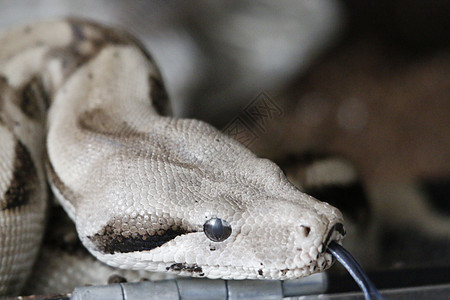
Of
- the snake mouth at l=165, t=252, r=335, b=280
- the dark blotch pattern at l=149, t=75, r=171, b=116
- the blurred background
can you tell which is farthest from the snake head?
the blurred background

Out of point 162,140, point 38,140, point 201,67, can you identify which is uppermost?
point 162,140

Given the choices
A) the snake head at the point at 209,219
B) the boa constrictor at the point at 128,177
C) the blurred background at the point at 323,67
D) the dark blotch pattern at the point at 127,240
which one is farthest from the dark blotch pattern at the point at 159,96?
the dark blotch pattern at the point at 127,240

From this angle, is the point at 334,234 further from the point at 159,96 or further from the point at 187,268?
the point at 159,96

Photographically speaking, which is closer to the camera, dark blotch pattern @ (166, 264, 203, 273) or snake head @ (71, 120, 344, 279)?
snake head @ (71, 120, 344, 279)

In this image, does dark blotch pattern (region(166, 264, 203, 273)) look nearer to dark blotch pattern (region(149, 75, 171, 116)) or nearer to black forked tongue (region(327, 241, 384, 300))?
black forked tongue (region(327, 241, 384, 300))

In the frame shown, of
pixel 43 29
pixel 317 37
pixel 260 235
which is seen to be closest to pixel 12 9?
pixel 43 29

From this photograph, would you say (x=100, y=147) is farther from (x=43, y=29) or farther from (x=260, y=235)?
(x=43, y=29)

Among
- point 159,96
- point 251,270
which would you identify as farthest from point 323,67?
point 251,270
